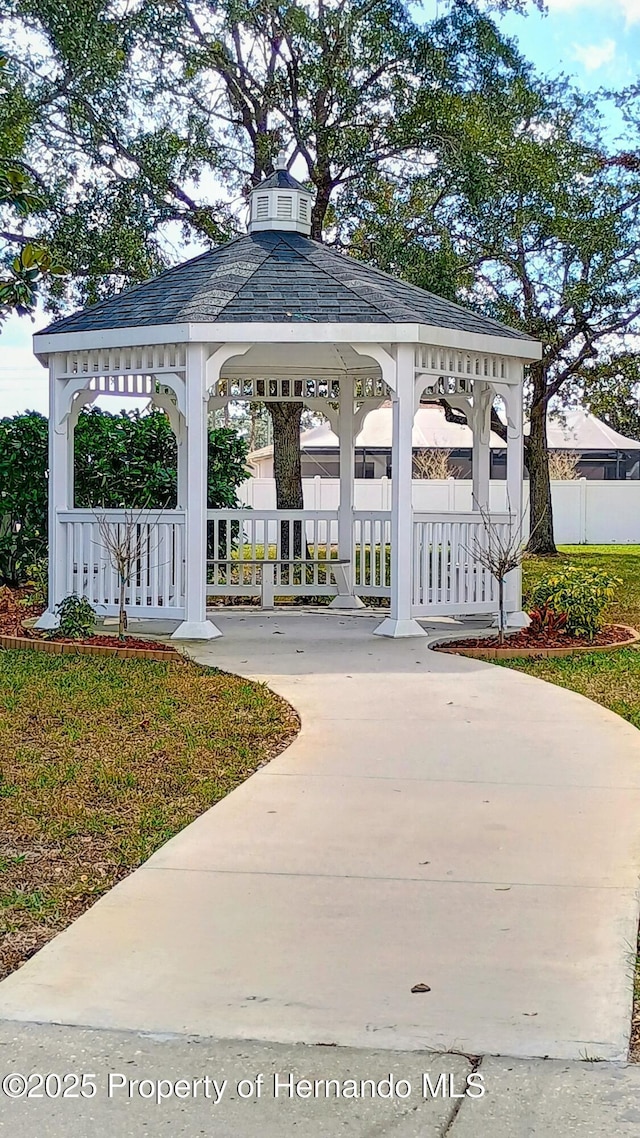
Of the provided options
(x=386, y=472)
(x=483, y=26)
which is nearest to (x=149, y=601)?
(x=483, y=26)

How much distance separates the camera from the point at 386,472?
33406 millimetres

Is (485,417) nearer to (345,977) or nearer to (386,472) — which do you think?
(345,977)

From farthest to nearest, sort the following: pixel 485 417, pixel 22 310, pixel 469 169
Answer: pixel 469 169
pixel 485 417
pixel 22 310

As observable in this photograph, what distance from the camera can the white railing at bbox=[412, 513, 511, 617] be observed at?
11.0 m

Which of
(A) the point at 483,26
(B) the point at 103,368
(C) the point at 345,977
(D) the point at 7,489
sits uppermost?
(A) the point at 483,26

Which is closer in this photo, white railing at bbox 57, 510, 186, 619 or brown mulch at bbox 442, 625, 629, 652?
brown mulch at bbox 442, 625, 629, 652

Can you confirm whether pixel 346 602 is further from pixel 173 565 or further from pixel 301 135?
pixel 301 135

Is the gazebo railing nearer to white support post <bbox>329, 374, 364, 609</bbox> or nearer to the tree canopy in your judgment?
white support post <bbox>329, 374, 364, 609</bbox>

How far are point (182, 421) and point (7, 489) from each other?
2400 millimetres

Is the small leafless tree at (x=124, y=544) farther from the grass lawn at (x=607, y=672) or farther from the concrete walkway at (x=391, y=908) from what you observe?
the concrete walkway at (x=391, y=908)

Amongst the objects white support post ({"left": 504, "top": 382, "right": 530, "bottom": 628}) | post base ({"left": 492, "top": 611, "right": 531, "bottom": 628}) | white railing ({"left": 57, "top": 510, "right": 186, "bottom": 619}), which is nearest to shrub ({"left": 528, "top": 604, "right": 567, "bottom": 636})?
post base ({"left": 492, "top": 611, "right": 531, "bottom": 628})

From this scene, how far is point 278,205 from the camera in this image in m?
12.6

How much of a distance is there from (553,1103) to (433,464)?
100ft

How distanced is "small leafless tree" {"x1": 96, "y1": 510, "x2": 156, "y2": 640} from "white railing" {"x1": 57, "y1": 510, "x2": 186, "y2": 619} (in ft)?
0.04
